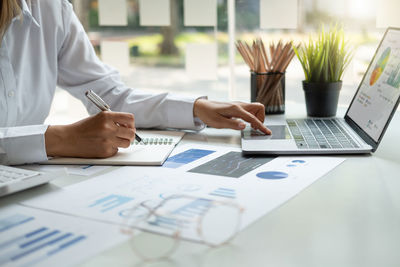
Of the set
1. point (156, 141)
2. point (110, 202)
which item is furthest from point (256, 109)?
point (110, 202)

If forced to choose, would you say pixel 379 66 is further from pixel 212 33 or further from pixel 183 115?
pixel 212 33

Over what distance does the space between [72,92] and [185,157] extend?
1.89 ft

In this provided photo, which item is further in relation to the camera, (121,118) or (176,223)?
(121,118)

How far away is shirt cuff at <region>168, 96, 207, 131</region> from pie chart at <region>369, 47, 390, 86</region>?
45cm

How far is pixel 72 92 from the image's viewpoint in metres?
1.51

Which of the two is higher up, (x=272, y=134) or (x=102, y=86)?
(x=102, y=86)

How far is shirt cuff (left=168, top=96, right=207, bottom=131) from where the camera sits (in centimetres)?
132

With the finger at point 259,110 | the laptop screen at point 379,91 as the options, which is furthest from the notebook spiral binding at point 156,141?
the laptop screen at point 379,91

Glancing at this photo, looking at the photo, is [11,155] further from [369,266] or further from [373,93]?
[373,93]

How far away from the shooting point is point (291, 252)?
62cm

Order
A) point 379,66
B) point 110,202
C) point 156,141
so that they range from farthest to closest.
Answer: point 379,66
point 156,141
point 110,202

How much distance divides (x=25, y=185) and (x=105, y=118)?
0.27 m

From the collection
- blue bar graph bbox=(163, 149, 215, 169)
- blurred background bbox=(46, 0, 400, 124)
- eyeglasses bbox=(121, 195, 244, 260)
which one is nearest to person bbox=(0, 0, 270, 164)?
blue bar graph bbox=(163, 149, 215, 169)

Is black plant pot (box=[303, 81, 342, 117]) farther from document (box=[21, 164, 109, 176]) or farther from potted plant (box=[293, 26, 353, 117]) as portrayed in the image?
document (box=[21, 164, 109, 176])
